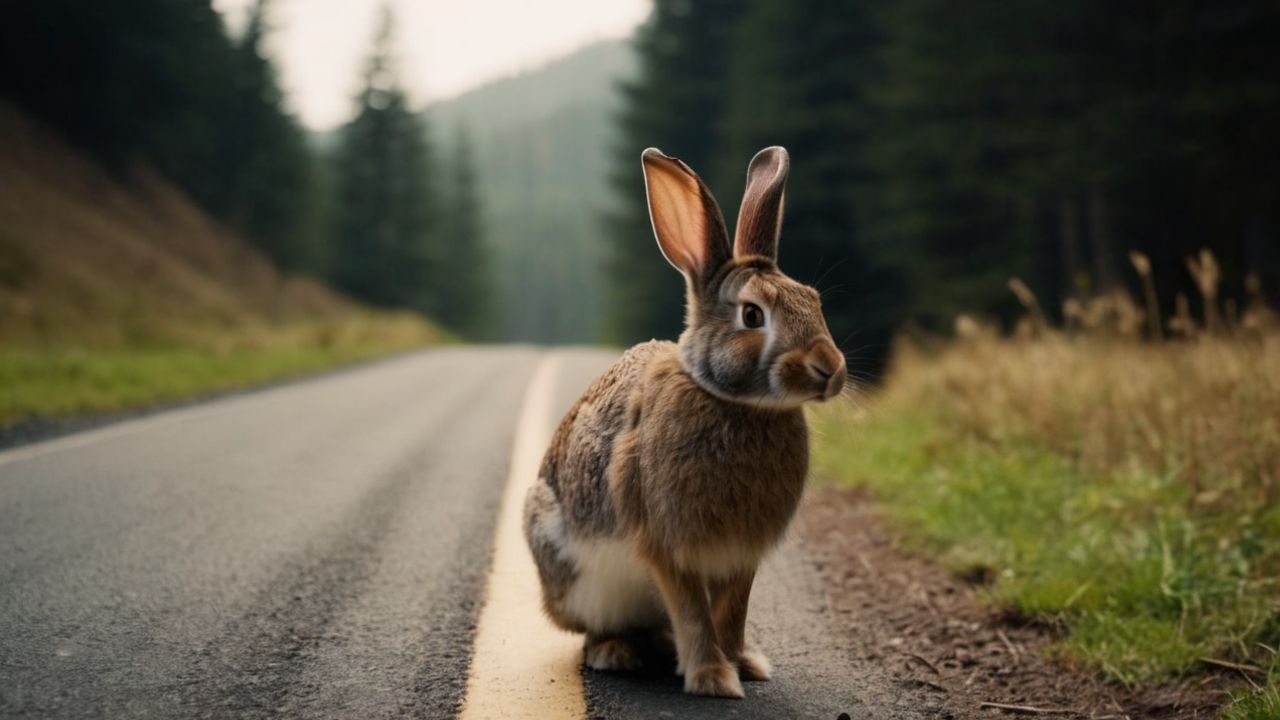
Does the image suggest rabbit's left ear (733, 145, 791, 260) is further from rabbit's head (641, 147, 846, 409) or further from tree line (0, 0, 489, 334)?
tree line (0, 0, 489, 334)

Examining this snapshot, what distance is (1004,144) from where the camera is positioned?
60.3ft

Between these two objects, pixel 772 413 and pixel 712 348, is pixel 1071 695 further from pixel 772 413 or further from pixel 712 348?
pixel 712 348

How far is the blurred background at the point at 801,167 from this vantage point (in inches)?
596

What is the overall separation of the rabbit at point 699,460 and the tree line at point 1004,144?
912 centimetres

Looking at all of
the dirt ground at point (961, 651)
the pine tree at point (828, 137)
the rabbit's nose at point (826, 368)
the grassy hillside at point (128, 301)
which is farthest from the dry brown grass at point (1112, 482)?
the pine tree at point (828, 137)

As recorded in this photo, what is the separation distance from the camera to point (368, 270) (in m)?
51.3

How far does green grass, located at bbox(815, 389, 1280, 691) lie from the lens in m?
3.41

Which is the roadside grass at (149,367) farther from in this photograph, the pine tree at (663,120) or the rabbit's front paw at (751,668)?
the pine tree at (663,120)

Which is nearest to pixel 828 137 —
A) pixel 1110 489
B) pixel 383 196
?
pixel 1110 489

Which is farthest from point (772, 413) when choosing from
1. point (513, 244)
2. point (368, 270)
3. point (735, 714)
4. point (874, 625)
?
point (513, 244)

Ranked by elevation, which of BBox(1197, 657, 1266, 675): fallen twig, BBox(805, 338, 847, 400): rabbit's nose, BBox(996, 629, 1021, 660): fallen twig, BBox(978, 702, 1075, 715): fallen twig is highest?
BBox(805, 338, 847, 400): rabbit's nose

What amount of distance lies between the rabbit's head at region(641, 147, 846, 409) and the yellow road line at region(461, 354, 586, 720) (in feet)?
3.33

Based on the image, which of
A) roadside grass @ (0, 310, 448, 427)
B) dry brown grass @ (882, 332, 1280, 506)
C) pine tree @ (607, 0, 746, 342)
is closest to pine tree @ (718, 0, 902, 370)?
pine tree @ (607, 0, 746, 342)

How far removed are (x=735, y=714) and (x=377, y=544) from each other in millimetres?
2237
